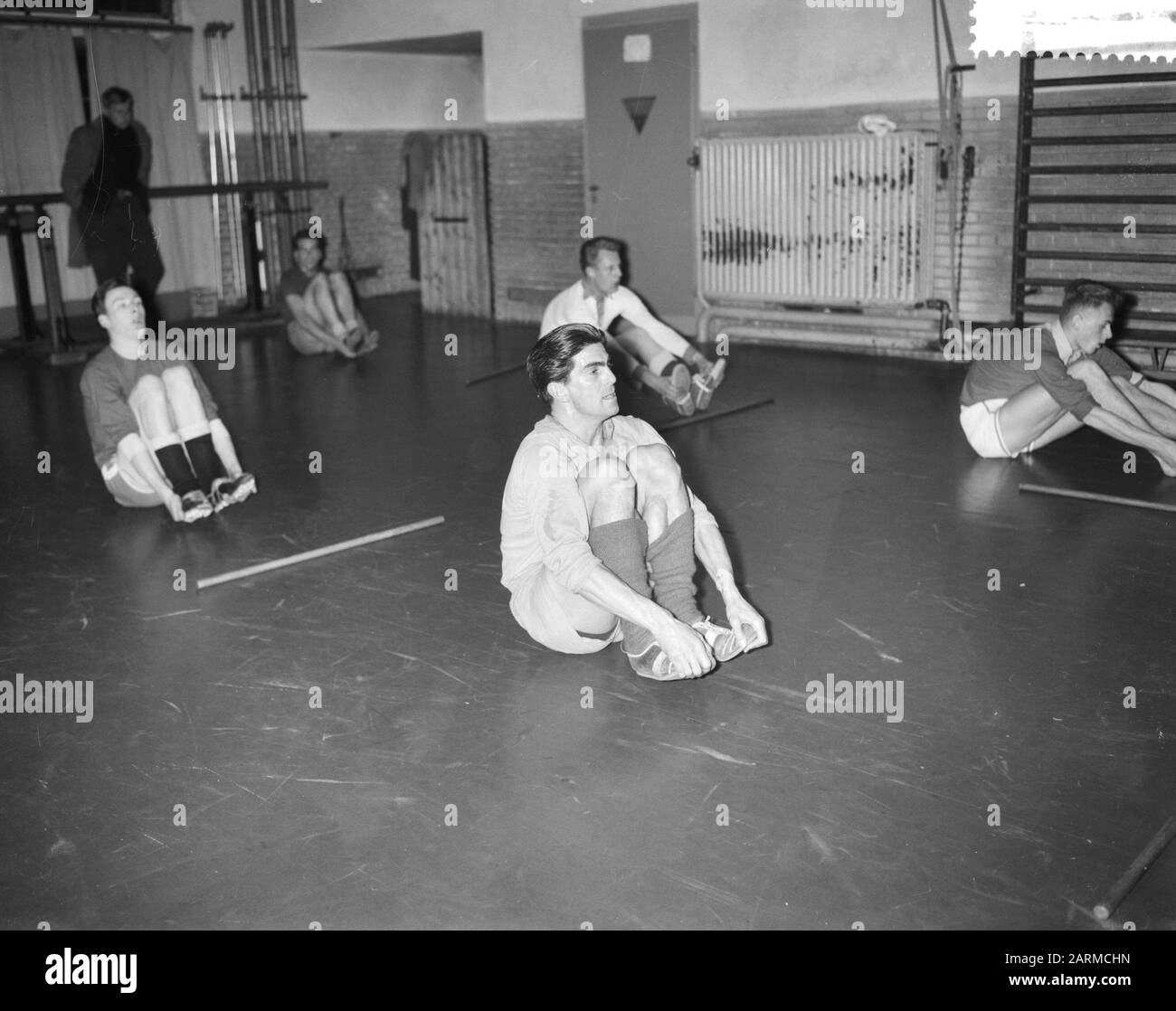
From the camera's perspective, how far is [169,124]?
10062mm

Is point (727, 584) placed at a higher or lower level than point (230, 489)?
higher

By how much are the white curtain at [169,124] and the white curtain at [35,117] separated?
0.79 feet

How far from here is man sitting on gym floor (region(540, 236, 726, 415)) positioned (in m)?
6.02

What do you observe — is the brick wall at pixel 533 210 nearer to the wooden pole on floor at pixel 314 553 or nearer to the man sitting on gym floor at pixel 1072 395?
the man sitting on gym floor at pixel 1072 395

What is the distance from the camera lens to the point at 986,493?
4801mm

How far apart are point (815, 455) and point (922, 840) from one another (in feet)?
10.4

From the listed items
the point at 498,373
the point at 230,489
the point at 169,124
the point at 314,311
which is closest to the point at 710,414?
the point at 498,373

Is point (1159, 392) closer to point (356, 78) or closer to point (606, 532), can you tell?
point (606, 532)

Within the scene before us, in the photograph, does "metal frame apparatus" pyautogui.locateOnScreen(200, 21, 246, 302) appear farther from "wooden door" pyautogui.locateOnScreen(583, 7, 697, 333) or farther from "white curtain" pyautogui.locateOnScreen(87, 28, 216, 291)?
"wooden door" pyautogui.locateOnScreen(583, 7, 697, 333)

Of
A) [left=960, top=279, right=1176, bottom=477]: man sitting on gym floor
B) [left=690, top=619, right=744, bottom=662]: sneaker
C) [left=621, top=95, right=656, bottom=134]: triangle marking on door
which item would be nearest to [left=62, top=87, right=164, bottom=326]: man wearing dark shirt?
[left=621, top=95, right=656, bottom=134]: triangle marking on door

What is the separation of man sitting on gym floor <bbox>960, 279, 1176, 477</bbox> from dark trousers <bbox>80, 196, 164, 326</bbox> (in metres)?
5.95

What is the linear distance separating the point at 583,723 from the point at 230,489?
94.7 inches

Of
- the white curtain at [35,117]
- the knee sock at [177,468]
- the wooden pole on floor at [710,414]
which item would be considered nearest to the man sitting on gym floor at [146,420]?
the knee sock at [177,468]

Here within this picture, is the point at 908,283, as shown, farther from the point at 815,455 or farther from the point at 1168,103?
the point at 815,455
